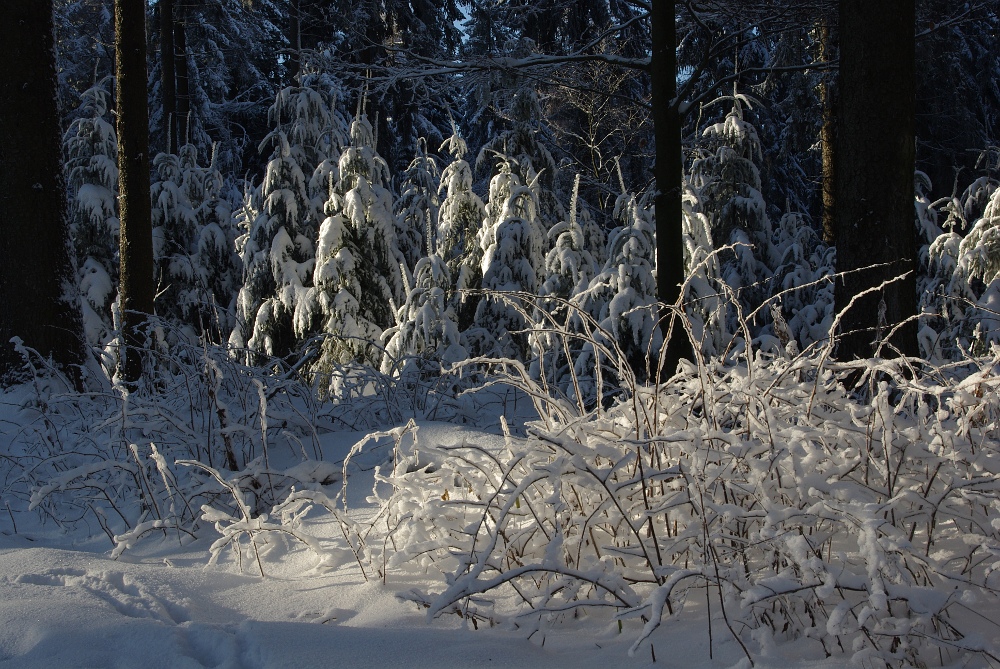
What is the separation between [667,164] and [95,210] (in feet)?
29.9

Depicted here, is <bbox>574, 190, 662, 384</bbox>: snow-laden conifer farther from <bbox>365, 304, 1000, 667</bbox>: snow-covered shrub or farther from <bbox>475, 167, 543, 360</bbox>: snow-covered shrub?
<bbox>365, 304, 1000, 667</bbox>: snow-covered shrub

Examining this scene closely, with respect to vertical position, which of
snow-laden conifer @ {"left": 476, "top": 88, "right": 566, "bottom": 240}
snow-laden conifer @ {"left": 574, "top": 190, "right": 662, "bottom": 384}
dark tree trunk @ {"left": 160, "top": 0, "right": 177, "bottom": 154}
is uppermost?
dark tree trunk @ {"left": 160, "top": 0, "right": 177, "bottom": 154}

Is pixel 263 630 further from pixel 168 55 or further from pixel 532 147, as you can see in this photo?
pixel 168 55

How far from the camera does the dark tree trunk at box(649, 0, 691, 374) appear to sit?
5.74 m

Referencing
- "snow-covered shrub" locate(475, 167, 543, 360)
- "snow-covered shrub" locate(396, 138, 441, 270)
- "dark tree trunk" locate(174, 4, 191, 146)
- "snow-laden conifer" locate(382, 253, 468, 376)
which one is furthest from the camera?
"dark tree trunk" locate(174, 4, 191, 146)

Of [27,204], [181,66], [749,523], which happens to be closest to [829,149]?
[27,204]

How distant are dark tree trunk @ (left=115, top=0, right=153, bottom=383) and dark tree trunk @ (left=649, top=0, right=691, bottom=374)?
4.82 m

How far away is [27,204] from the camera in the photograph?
616cm

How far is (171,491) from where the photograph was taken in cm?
324

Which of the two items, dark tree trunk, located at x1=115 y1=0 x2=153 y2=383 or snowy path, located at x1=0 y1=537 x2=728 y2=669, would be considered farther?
dark tree trunk, located at x1=115 y1=0 x2=153 y2=383

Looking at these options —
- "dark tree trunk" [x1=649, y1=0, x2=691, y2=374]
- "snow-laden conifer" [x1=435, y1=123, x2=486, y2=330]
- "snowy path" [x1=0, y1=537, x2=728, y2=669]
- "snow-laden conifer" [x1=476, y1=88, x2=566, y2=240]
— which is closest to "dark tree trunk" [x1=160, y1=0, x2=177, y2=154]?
"snow-laden conifer" [x1=476, y1=88, x2=566, y2=240]

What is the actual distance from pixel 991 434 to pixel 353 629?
223 centimetres

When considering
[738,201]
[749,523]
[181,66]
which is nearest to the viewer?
[749,523]

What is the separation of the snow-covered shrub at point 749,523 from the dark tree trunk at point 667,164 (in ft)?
10.0
